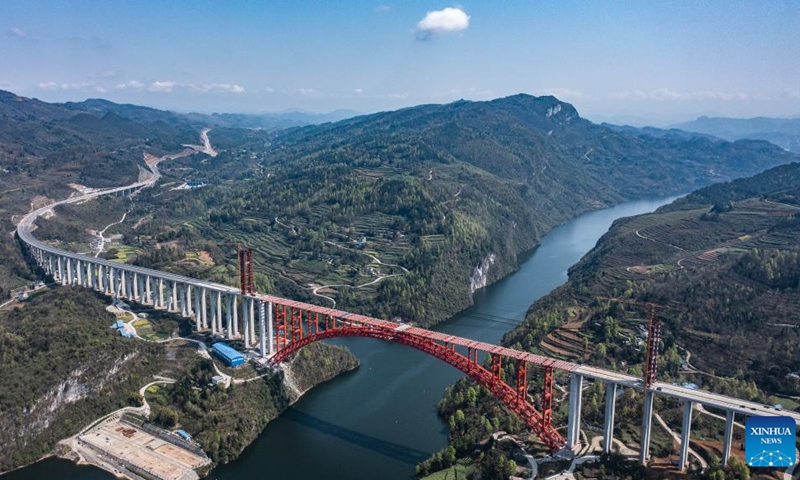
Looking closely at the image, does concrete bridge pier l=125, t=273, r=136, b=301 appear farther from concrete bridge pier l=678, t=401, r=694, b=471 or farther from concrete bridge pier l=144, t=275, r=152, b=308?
concrete bridge pier l=678, t=401, r=694, b=471

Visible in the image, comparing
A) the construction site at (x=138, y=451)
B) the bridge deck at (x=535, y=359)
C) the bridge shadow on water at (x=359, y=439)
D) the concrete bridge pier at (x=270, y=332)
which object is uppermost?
the bridge deck at (x=535, y=359)

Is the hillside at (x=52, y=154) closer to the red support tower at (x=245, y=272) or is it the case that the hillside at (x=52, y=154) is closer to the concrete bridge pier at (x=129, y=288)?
the concrete bridge pier at (x=129, y=288)

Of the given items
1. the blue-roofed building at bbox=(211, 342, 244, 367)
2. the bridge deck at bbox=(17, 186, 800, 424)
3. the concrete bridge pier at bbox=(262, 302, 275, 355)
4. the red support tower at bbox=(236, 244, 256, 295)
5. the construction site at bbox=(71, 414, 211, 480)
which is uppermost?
the red support tower at bbox=(236, 244, 256, 295)

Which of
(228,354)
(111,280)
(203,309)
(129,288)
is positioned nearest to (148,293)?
(129,288)

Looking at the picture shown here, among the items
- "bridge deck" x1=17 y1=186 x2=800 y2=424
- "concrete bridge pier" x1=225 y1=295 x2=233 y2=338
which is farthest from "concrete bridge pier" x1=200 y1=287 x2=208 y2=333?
"concrete bridge pier" x1=225 y1=295 x2=233 y2=338

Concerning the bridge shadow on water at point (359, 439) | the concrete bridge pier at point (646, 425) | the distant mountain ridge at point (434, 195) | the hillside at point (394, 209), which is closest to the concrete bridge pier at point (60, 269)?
the hillside at point (394, 209)

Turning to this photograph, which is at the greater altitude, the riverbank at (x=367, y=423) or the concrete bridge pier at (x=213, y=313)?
the concrete bridge pier at (x=213, y=313)

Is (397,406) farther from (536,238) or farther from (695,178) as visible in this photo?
(695,178)

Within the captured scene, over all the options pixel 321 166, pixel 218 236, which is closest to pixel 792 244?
pixel 218 236
